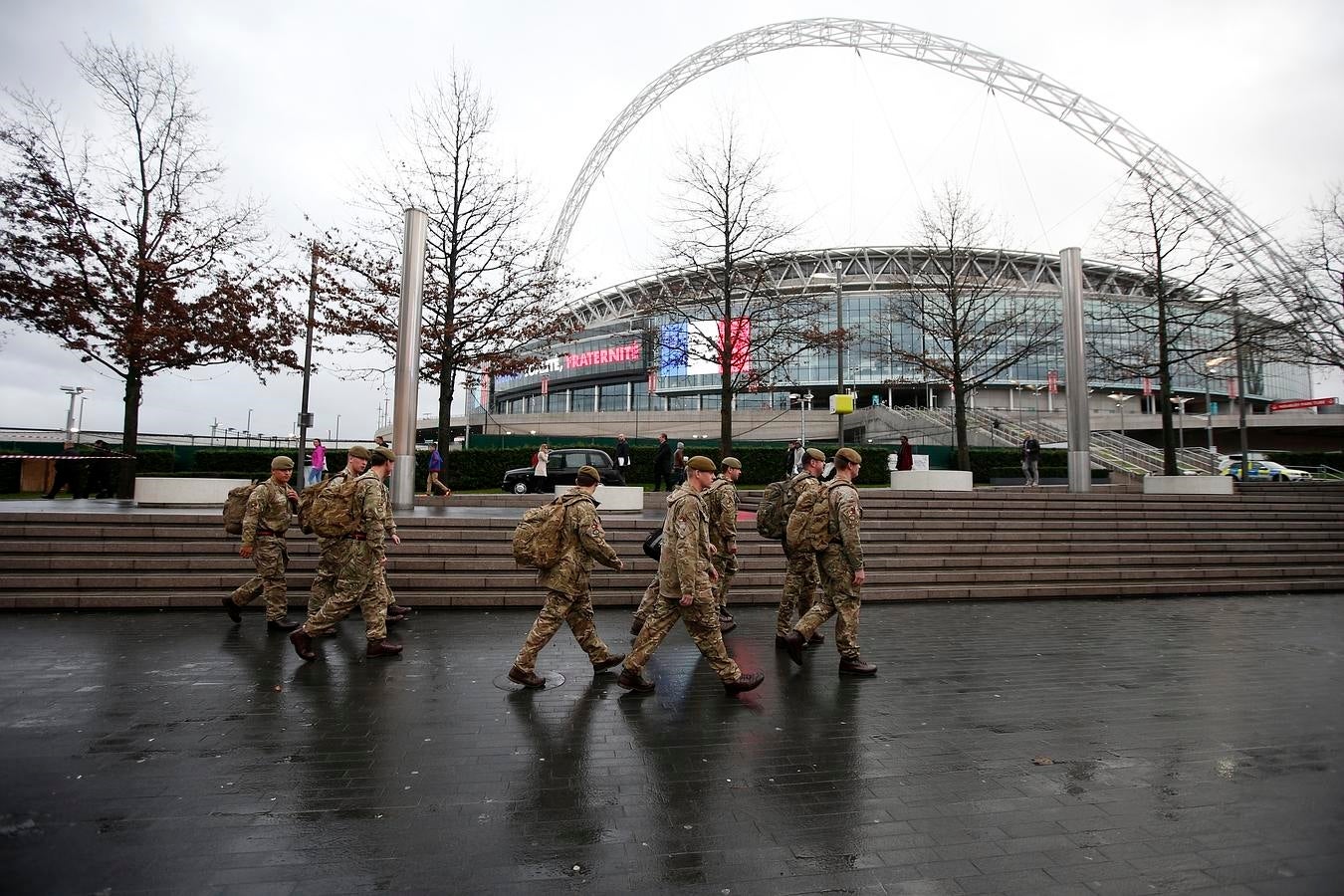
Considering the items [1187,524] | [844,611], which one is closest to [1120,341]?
[1187,524]

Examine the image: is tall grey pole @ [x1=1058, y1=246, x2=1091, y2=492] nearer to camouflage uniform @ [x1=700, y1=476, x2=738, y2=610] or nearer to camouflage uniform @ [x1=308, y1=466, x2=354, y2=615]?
camouflage uniform @ [x1=700, y1=476, x2=738, y2=610]

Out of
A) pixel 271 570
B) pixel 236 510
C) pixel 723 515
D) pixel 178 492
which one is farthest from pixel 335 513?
pixel 178 492

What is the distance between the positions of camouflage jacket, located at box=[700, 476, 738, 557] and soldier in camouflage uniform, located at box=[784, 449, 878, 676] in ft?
3.72

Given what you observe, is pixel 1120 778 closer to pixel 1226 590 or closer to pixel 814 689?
pixel 814 689

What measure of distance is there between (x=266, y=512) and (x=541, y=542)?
3.77m

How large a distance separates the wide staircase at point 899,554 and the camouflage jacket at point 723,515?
2537mm

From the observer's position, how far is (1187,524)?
1316 cm

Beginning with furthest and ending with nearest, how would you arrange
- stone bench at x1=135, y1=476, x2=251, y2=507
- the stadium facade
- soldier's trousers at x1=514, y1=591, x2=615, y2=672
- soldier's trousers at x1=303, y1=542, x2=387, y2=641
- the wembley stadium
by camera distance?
the stadium facade
the wembley stadium
stone bench at x1=135, y1=476, x2=251, y2=507
soldier's trousers at x1=303, y1=542, x2=387, y2=641
soldier's trousers at x1=514, y1=591, x2=615, y2=672

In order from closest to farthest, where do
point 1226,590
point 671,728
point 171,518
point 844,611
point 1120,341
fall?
1. point 671,728
2. point 844,611
3. point 171,518
4. point 1226,590
5. point 1120,341

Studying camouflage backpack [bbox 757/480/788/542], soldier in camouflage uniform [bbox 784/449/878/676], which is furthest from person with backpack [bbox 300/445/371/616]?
soldier in camouflage uniform [bbox 784/449/878/676]

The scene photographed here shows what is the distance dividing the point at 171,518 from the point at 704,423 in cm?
4121

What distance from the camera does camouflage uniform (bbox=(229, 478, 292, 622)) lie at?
726 cm

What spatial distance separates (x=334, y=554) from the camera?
650cm

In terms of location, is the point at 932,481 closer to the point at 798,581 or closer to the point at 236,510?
the point at 798,581
